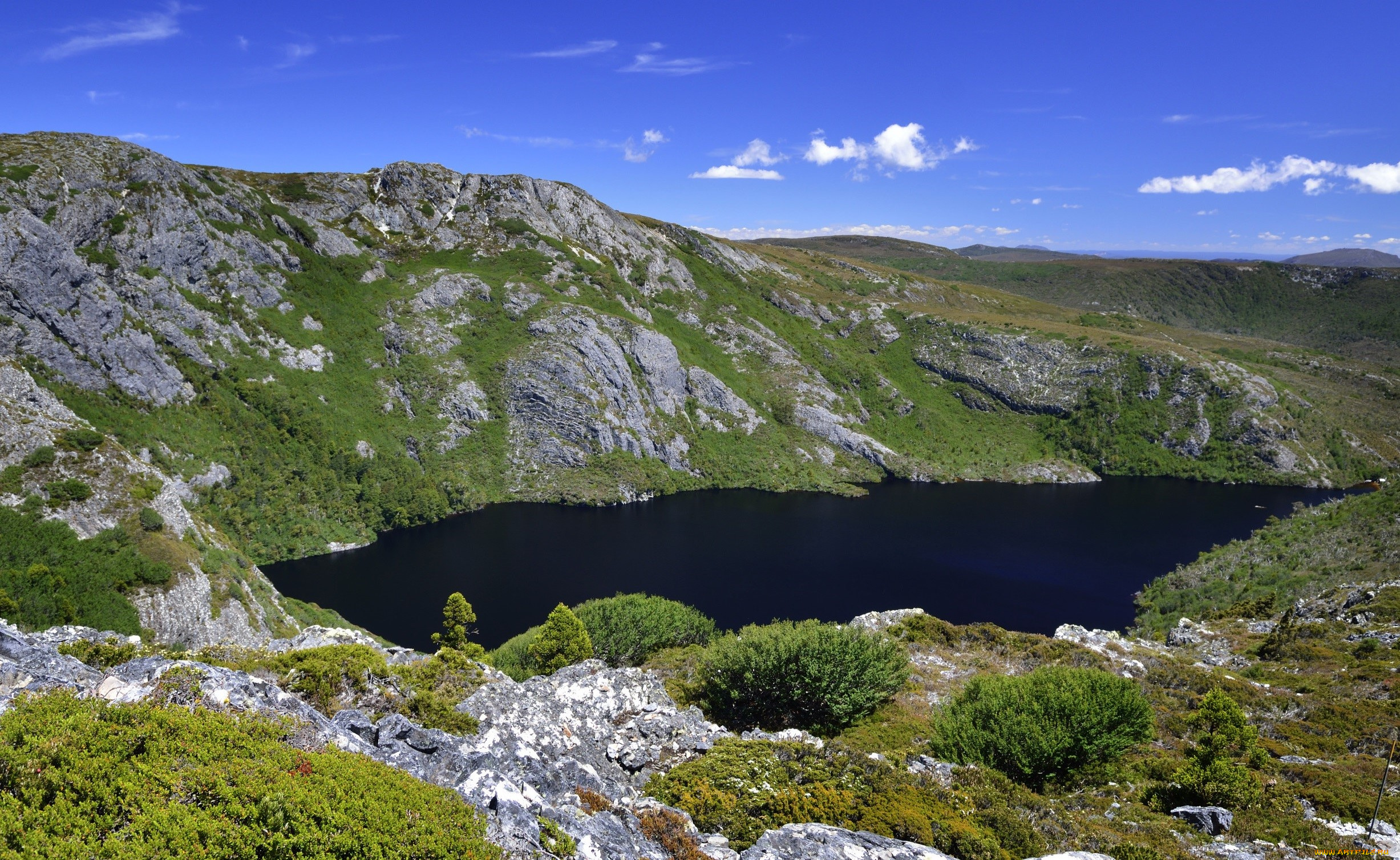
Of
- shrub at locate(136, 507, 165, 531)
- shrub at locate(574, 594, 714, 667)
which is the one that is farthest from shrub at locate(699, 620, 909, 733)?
shrub at locate(136, 507, 165, 531)

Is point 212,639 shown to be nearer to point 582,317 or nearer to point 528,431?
point 528,431

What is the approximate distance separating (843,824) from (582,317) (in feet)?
414

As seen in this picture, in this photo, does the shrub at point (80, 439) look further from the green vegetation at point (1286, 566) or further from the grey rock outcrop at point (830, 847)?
the green vegetation at point (1286, 566)

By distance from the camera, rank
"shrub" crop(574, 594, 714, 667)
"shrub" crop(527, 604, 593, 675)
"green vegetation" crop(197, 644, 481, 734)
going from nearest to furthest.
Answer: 1. "green vegetation" crop(197, 644, 481, 734)
2. "shrub" crop(527, 604, 593, 675)
3. "shrub" crop(574, 594, 714, 667)

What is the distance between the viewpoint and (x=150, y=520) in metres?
46.9

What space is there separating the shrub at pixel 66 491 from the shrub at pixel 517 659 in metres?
33.8

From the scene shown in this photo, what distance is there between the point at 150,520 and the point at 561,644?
35231 millimetres

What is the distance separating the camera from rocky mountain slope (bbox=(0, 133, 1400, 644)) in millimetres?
80562

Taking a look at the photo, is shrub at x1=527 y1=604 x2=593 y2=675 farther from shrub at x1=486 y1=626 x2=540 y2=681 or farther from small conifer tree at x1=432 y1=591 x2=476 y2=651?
small conifer tree at x1=432 y1=591 x2=476 y2=651

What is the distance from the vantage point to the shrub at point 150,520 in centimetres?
4678

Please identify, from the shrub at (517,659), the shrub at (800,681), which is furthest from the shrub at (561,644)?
the shrub at (800,681)

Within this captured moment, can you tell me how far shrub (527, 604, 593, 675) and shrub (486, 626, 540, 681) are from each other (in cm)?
81

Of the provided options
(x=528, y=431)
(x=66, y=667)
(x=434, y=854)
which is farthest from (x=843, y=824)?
(x=528, y=431)

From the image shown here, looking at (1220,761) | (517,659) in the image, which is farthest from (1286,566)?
(517,659)
